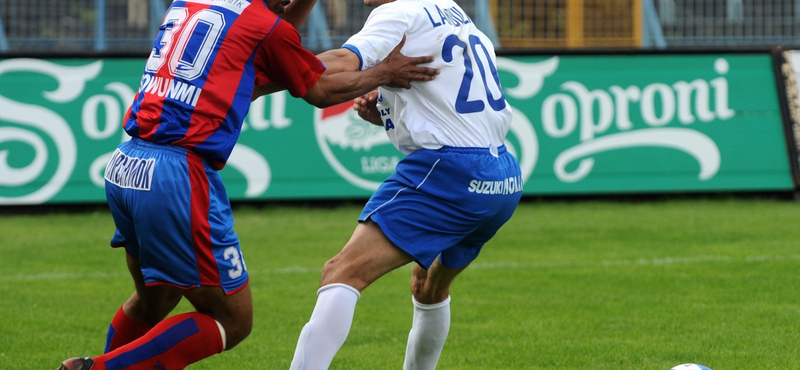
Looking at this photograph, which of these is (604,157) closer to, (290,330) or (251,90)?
(290,330)

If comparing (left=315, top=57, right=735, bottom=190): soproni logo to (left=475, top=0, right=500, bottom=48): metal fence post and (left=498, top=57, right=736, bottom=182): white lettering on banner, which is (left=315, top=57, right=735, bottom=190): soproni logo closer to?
(left=498, top=57, right=736, bottom=182): white lettering on banner

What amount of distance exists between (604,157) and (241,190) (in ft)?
12.6

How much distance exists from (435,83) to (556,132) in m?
7.01

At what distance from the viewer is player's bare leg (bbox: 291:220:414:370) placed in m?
3.83

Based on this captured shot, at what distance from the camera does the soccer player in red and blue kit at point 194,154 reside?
3711mm

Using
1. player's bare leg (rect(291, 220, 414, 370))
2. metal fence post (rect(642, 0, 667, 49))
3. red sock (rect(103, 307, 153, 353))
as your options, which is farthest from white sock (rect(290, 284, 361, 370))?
metal fence post (rect(642, 0, 667, 49))

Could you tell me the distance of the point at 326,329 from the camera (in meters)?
3.85

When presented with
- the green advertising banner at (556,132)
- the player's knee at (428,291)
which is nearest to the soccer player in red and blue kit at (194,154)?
the player's knee at (428,291)

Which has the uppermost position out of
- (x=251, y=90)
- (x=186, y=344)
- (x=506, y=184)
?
(x=251, y=90)

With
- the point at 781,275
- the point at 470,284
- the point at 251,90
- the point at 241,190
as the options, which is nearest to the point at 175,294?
the point at 251,90

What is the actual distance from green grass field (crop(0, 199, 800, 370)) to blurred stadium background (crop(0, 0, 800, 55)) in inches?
121

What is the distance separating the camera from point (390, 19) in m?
4.11

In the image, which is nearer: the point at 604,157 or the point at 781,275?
the point at 781,275

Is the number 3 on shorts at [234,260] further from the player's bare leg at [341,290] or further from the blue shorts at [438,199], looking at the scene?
the blue shorts at [438,199]
